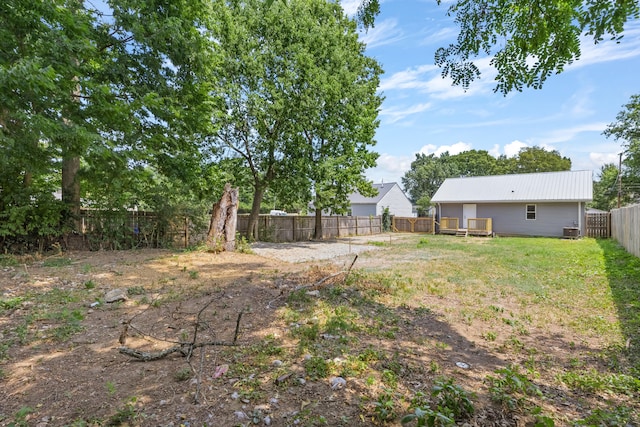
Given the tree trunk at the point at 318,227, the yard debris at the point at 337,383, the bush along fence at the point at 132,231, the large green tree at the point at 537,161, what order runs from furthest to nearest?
the large green tree at the point at 537,161 → the tree trunk at the point at 318,227 → the bush along fence at the point at 132,231 → the yard debris at the point at 337,383

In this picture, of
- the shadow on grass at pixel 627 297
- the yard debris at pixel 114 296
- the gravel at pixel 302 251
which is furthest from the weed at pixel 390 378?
the gravel at pixel 302 251

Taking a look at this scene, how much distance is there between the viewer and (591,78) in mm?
4418

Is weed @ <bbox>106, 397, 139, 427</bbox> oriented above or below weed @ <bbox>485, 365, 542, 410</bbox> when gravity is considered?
above

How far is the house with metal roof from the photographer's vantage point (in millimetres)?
18188

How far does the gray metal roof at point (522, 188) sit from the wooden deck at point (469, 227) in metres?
1.32

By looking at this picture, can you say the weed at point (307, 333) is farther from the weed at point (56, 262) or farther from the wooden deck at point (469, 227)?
the wooden deck at point (469, 227)

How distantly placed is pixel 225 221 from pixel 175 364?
285 inches

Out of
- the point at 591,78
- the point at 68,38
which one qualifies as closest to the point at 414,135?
the point at 591,78

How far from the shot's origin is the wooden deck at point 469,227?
20.2 m

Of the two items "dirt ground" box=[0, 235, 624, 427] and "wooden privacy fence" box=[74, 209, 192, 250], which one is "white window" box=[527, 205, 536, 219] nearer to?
"dirt ground" box=[0, 235, 624, 427]

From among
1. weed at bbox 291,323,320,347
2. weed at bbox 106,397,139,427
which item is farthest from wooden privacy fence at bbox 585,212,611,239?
weed at bbox 106,397,139,427

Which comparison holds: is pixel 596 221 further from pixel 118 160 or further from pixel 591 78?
pixel 118 160

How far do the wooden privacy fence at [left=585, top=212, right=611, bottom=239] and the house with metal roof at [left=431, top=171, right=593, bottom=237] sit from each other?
0.47 metres

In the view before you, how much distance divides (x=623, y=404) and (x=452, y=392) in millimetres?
1372
